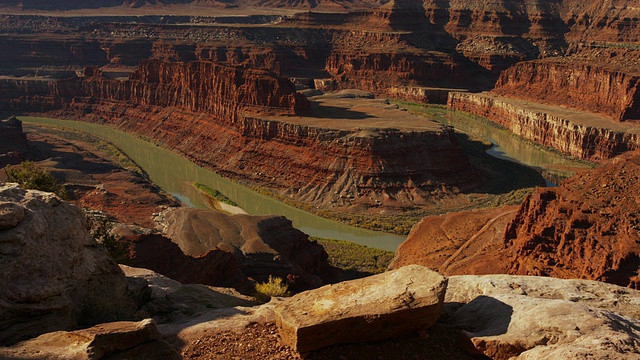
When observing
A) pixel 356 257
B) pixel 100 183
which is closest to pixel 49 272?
pixel 356 257

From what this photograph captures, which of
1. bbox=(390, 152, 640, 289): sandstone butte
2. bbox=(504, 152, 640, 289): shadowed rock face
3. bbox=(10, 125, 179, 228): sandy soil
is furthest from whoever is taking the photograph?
bbox=(10, 125, 179, 228): sandy soil

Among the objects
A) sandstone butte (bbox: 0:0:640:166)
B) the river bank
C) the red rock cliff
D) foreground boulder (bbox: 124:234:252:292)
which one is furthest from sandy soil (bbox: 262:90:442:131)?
foreground boulder (bbox: 124:234:252:292)

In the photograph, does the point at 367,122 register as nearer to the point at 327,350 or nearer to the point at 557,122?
the point at 557,122

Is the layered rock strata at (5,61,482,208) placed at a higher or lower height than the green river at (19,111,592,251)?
higher

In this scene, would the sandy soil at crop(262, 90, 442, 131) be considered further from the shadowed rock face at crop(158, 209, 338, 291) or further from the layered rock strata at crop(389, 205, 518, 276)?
the shadowed rock face at crop(158, 209, 338, 291)

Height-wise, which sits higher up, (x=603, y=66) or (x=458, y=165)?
(x=603, y=66)

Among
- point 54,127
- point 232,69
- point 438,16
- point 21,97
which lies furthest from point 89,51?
point 438,16

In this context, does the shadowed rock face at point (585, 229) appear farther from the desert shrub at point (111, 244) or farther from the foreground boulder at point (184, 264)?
the desert shrub at point (111, 244)

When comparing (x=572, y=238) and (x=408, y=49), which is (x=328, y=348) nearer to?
(x=572, y=238)
